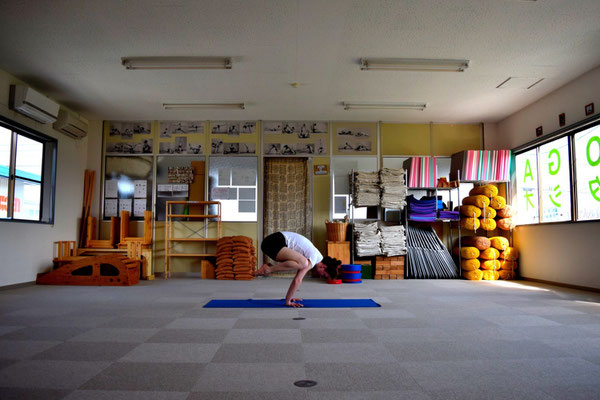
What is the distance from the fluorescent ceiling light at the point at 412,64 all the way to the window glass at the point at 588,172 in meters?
2.30

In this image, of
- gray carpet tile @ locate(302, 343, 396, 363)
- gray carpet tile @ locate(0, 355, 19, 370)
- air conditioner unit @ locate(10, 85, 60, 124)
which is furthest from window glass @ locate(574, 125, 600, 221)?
air conditioner unit @ locate(10, 85, 60, 124)

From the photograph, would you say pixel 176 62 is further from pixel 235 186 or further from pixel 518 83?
pixel 518 83

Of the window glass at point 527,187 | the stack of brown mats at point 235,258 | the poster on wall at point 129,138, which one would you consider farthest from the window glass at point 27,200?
the window glass at point 527,187

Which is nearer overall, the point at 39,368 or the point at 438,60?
the point at 39,368

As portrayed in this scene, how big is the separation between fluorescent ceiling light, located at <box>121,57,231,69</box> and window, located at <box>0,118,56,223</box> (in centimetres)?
230

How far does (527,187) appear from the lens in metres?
8.49

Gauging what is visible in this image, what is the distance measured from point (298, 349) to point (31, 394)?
171 cm

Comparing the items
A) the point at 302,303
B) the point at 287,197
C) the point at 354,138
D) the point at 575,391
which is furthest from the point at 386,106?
the point at 575,391

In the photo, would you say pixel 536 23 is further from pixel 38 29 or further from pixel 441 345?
pixel 38 29

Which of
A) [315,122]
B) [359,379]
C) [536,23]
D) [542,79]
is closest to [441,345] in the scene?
[359,379]

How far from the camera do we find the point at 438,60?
246 inches

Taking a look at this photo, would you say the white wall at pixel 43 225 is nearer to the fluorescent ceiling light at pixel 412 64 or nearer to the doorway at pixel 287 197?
the doorway at pixel 287 197

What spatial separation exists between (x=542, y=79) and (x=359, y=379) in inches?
253

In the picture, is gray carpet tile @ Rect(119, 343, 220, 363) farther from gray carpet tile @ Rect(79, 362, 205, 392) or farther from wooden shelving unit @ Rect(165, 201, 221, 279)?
wooden shelving unit @ Rect(165, 201, 221, 279)
